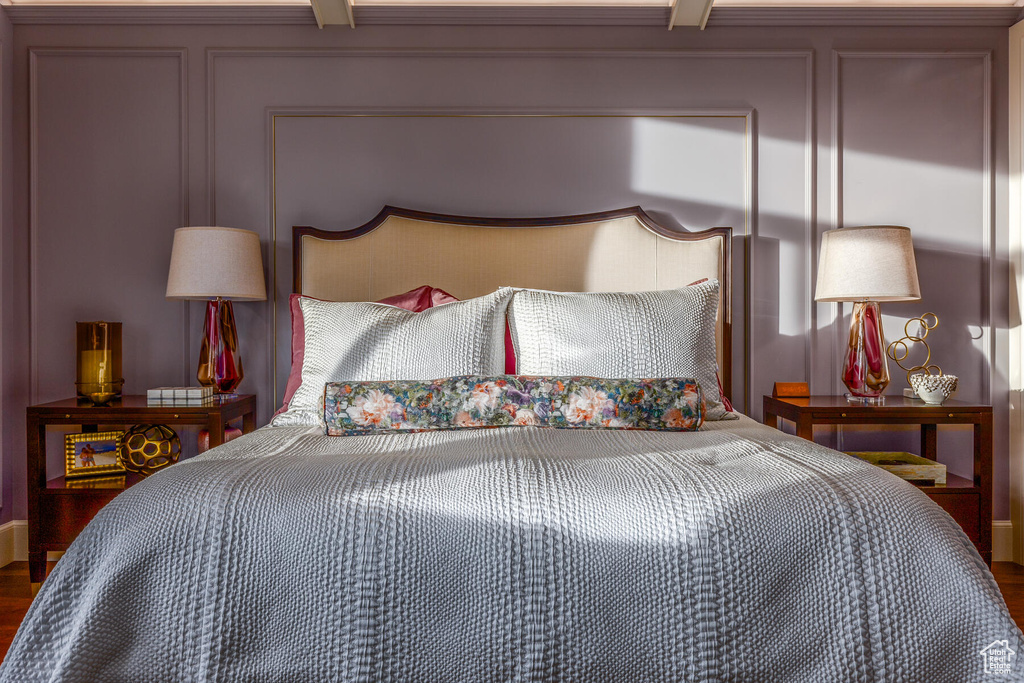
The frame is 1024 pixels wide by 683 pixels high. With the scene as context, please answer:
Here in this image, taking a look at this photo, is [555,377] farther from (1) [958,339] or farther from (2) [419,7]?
(1) [958,339]

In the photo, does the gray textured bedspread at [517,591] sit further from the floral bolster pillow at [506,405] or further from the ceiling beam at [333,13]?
the ceiling beam at [333,13]

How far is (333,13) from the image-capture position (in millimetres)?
2588

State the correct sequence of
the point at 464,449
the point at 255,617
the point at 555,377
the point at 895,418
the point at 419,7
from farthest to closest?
the point at 419,7 < the point at 895,418 < the point at 555,377 < the point at 464,449 < the point at 255,617

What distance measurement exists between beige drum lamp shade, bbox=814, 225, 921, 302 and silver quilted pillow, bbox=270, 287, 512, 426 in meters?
1.30

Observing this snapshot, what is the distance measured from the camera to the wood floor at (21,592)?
1982 millimetres

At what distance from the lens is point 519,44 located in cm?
270

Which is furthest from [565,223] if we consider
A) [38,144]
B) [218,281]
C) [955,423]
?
[38,144]

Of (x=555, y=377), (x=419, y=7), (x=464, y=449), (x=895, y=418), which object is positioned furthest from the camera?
(x=419, y=7)

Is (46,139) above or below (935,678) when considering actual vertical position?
above

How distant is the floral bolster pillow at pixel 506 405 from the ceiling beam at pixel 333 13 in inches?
66.2

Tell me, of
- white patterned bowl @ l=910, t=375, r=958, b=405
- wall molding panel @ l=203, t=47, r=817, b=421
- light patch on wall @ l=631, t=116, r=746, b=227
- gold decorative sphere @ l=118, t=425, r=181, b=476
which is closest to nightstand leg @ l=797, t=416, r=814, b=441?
white patterned bowl @ l=910, t=375, r=958, b=405

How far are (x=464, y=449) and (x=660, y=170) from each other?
180cm

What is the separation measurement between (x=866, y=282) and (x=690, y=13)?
1.28 m

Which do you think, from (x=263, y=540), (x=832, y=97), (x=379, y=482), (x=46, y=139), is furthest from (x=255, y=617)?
(x=832, y=97)
